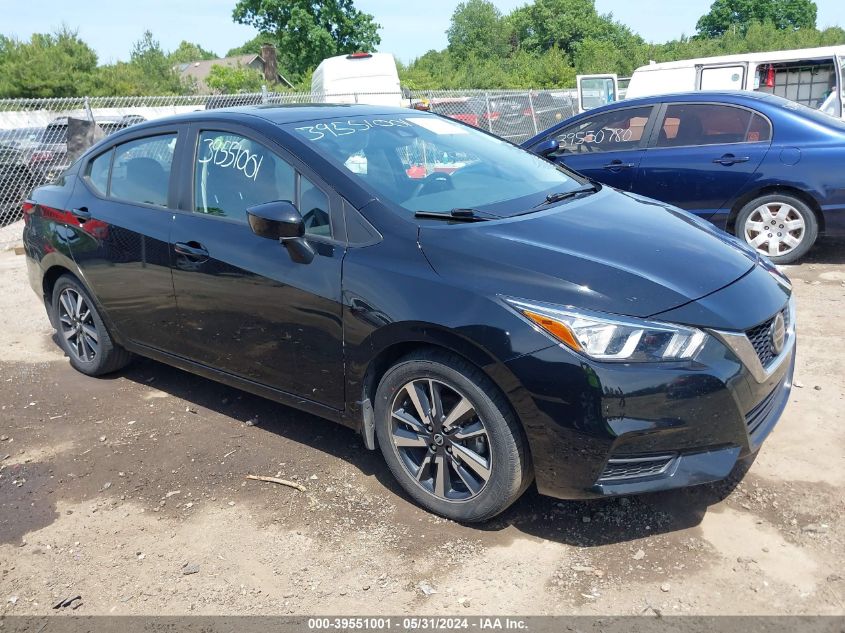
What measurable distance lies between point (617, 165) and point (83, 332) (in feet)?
16.3

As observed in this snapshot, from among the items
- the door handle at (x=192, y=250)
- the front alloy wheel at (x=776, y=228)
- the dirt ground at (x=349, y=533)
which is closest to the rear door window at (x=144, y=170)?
the door handle at (x=192, y=250)

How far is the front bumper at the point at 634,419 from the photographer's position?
2.60 m

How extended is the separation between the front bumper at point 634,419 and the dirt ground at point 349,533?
13.6 inches

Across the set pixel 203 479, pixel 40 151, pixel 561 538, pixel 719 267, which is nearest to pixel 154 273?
pixel 203 479

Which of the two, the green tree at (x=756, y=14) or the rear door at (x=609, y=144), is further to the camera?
the green tree at (x=756, y=14)

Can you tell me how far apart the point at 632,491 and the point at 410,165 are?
6.19ft

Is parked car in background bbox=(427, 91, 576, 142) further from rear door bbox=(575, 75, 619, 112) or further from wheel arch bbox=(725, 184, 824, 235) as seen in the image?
wheel arch bbox=(725, 184, 824, 235)

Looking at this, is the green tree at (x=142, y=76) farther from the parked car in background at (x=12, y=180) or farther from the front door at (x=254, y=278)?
the front door at (x=254, y=278)

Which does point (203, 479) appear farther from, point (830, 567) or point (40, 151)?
point (40, 151)

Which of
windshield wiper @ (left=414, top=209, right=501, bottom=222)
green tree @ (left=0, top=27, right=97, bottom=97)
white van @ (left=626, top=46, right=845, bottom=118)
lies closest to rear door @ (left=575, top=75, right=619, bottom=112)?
white van @ (left=626, top=46, right=845, bottom=118)

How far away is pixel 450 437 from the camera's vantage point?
3.01 meters

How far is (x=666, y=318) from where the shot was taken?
2.67 metres

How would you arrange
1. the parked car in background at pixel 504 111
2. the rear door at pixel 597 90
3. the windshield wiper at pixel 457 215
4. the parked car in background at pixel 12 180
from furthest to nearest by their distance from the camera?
the rear door at pixel 597 90, the parked car in background at pixel 504 111, the parked car in background at pixel 12 180, the windshield wiper at pixel 457 215

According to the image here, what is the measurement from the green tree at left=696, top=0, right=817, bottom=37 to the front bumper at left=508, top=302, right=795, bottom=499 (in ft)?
281
